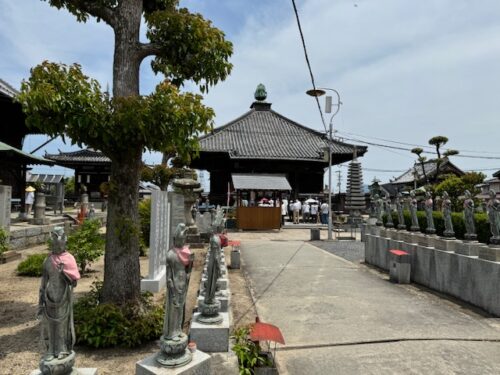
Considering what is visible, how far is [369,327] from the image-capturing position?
554cm

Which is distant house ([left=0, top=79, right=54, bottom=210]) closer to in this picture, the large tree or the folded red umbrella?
the large tree

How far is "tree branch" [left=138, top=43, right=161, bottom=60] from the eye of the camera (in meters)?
5.10

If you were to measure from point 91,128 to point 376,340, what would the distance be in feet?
15.3

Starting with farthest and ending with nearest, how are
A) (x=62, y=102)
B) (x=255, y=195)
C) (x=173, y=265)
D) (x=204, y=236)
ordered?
(x=255, y=195)
(x=204, y=236)
(x=62, y=102)
(x=173, y=265)

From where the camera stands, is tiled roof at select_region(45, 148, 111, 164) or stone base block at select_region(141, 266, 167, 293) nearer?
stone base block at select_region(141, 266, 167, 293)

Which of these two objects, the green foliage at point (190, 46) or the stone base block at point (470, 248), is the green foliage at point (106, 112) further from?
the stone base block at point (470, 248)

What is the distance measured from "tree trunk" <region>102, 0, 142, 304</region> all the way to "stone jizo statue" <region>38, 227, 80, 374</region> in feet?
5.99

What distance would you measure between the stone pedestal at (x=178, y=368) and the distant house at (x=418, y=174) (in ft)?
128

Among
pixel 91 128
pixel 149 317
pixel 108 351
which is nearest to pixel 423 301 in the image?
pixel 149 317

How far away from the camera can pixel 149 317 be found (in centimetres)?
475

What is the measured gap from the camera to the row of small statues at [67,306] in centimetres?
288

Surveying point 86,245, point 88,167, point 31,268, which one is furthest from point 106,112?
point 88,167

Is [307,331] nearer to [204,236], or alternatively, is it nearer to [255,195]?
[204,236]

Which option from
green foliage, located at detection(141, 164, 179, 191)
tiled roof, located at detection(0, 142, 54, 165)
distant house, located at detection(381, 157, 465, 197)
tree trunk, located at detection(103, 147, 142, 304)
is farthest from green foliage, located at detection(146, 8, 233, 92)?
distant house, located at detection(381, 157, 465, 197)
